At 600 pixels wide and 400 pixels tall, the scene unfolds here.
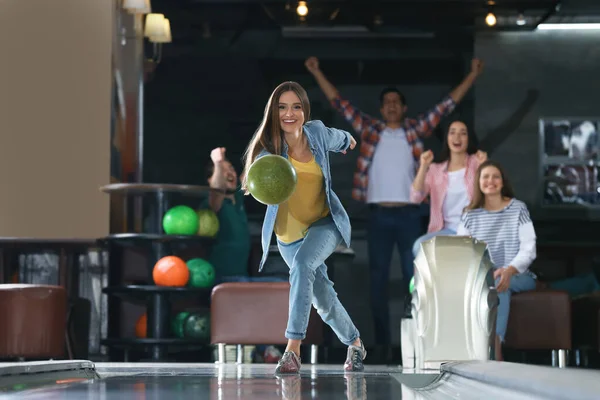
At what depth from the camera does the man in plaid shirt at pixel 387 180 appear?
960 cm

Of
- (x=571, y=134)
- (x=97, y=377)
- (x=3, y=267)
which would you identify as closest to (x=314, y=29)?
(x=571, y=134)

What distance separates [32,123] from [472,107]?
4.54 metres

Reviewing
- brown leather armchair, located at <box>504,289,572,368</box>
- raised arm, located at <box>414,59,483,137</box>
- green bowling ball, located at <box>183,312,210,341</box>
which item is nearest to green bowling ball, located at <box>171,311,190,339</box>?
green bowling ball, located at <box>183,312,210,341</box>

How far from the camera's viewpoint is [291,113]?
563 centimetres

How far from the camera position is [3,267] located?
9.54 m

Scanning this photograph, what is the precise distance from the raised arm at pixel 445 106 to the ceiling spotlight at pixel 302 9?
1.72 metres

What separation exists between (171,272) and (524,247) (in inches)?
113

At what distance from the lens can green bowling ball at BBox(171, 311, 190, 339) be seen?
9039 millimetres

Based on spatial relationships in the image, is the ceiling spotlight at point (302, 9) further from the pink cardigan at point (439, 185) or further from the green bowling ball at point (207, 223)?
the green bowling ball at point (207, 223)

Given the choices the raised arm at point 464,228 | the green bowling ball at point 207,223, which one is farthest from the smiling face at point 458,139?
the green bowling ball at point 207,223

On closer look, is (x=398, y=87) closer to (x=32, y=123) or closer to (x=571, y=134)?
(x=571, y=134)

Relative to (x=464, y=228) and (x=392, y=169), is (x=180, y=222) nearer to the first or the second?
(x=392, y=169)

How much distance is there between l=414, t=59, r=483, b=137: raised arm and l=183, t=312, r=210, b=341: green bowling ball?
280 cm

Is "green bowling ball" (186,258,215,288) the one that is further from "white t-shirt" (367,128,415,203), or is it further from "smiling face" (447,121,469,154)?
"smiling face" (447,121,469,154)
